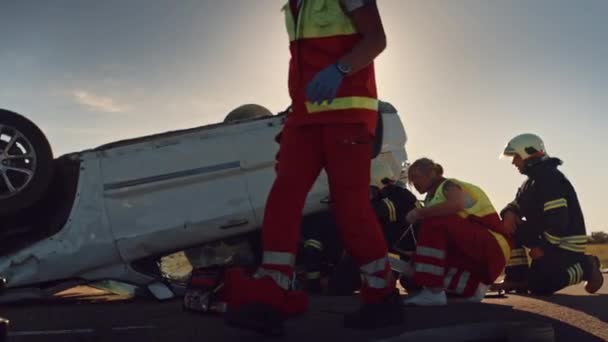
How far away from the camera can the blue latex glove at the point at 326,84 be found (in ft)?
11.0

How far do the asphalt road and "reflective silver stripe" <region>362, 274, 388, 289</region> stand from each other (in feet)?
0.64

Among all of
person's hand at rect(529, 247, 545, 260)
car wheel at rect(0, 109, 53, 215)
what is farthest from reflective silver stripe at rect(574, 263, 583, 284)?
car wheel at rect(0, 109, 53, 215)

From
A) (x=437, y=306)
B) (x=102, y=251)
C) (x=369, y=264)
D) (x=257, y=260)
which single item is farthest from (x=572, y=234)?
(x=102, y=251)

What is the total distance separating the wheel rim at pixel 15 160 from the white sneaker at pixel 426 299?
122 inches

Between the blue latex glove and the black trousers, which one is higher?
the blue latex glove

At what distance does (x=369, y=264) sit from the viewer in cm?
349

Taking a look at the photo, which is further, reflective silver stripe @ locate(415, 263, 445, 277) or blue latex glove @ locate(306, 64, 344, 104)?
reflective silver stripe @ locate(415, 263, 445, 277)

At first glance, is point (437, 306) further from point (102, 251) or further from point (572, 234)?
point (102, 251)

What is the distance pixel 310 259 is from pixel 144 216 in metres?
1.45

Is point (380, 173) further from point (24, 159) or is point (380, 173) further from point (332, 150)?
point (332, 150)

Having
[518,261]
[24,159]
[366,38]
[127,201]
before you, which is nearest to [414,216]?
[518,261]

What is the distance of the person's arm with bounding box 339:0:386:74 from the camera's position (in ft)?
11.0

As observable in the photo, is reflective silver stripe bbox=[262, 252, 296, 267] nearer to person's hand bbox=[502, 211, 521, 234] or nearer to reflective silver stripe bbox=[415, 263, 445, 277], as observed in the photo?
reflective silver stripe bbox=[415, 263, 445, 277]

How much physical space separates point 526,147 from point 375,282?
139 inches
